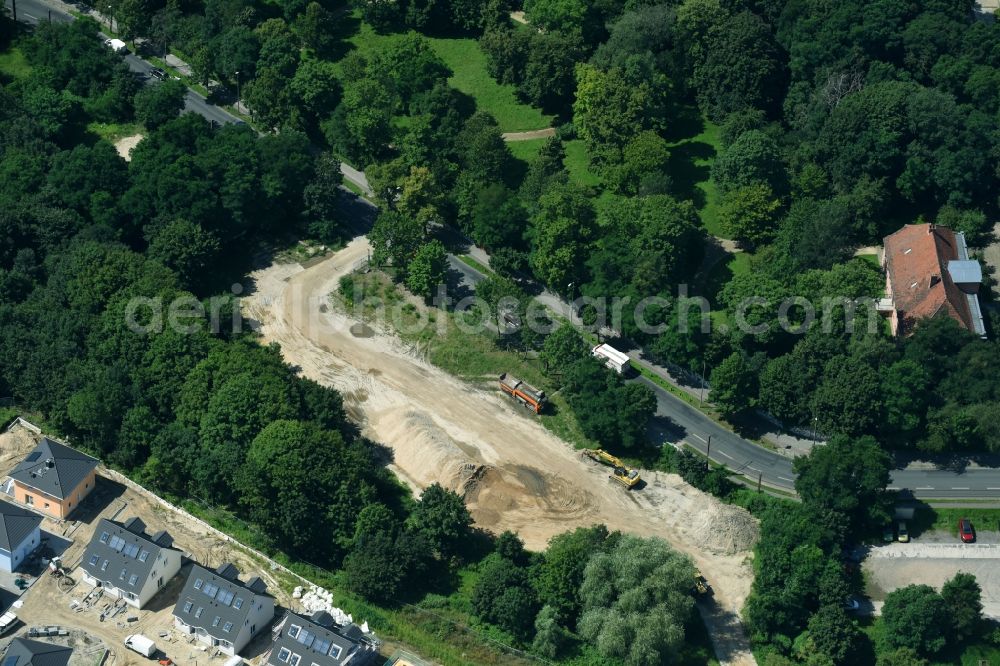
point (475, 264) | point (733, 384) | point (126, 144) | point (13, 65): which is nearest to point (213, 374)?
point (475, 264)

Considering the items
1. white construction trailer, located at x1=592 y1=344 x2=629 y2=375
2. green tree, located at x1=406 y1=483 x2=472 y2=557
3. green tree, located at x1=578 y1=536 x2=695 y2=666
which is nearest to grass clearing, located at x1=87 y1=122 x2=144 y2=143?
white construction trailer, located at x1=592 y1=344 x2=629 y2=375

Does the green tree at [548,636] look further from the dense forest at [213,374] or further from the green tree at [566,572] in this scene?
the green tree at [566,572]

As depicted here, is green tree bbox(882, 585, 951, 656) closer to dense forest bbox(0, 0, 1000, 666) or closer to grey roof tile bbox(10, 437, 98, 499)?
dense forest bbox(0, 0, 1000, 666)

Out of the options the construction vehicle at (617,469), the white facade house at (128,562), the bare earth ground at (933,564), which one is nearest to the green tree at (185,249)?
the white facade house at (128,562)

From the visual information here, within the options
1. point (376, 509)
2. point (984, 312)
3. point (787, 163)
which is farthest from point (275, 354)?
point (984, 312)

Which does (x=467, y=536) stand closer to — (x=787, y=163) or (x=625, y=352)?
(x=625, y=352)
